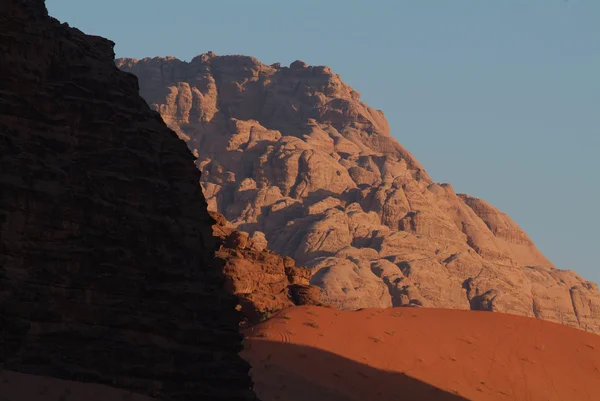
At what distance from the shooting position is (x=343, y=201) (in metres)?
102

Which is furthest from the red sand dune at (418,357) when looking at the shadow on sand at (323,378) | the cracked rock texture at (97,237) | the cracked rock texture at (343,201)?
the cracked rock texture at (343,201)

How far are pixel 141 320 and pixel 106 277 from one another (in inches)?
49.1

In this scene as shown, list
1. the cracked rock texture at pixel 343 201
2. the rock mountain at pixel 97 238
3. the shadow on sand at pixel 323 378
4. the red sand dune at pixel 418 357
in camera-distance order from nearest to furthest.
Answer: the rock mountain at pixel 97 238 < the shadow on sand at pixel 323 378 < the red sand dune at pixel 418 357 < the cracked rock texture at pixel 343 201

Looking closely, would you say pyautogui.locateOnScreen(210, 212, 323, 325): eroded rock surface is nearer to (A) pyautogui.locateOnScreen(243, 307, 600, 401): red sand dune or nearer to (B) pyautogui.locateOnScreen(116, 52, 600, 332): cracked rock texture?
(A) pyautogui.locateOnScreen(243, 307, 600, 401): red sand dune

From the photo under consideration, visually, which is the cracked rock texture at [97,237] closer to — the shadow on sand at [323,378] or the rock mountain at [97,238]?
the rock mountain at [97,238]

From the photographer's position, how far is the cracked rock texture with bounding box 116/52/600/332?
88.1 metres

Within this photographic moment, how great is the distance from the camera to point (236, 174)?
11088 centimetres

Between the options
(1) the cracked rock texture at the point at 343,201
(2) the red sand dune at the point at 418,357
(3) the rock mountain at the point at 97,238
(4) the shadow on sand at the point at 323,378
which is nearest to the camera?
(3) the rock mountain at the point at 97,238

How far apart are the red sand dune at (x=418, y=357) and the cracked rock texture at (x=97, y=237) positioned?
35.8 feet

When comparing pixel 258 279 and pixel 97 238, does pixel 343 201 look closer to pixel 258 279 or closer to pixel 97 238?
pixel 258 279

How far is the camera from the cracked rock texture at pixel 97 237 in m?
21.3

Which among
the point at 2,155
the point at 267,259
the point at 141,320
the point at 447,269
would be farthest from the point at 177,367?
the point at 447,269

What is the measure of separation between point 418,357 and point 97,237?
22.2m

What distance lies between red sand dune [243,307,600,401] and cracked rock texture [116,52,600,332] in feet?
99.3
